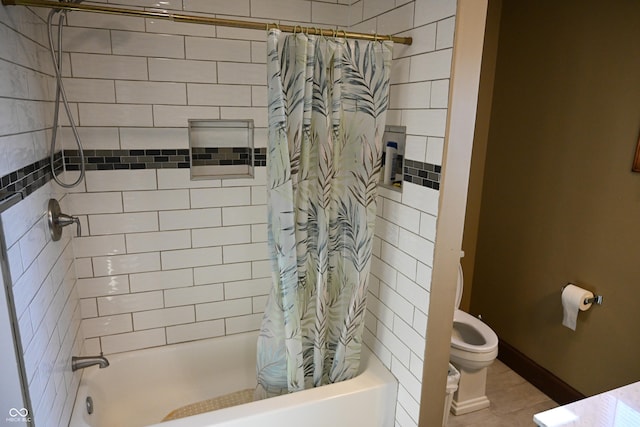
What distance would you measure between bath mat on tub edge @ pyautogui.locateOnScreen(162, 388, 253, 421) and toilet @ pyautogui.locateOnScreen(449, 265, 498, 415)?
1.24 m

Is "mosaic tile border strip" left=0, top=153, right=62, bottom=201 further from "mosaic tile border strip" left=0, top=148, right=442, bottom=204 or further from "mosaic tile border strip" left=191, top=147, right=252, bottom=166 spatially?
"mosaic tile border strip" left=191, top=147, right=252, bottom=166

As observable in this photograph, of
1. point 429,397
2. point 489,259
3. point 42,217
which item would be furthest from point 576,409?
point 489,259

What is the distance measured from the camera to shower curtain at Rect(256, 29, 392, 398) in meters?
1.54

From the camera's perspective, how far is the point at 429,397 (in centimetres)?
169

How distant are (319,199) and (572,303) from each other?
178 centimetres

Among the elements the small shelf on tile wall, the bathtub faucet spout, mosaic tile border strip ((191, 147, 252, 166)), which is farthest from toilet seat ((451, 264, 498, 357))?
the bathtub faucet spout

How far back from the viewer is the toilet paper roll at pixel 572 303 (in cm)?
239

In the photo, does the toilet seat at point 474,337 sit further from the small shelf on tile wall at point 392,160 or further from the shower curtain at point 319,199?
the small shelf on tile wall at point 392,160

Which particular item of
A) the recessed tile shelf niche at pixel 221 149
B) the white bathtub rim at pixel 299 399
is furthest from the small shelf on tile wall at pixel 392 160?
the white bathtub rim at pixel 299 399

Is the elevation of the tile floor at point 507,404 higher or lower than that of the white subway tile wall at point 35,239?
lower

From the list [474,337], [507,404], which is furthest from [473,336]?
[507,404]

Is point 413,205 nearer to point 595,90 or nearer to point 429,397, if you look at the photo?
point 429,397

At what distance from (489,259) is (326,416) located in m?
1.99

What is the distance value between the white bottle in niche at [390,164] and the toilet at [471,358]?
2.99 feet
